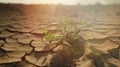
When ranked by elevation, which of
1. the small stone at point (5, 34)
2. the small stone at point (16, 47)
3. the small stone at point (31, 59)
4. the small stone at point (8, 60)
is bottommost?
the small stone at point (31, 59)

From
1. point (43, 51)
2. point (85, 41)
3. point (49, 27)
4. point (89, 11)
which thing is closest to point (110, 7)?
point (89, 11)

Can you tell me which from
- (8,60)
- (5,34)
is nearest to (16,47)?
(8,60)

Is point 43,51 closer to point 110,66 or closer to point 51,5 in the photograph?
point 110,66

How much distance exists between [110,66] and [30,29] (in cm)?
216

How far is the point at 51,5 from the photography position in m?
7.74

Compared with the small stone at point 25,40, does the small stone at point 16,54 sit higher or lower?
lower

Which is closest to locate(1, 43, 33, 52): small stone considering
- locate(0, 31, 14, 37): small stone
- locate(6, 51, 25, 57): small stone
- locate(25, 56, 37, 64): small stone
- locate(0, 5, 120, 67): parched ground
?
locate(0, 5, 120, 67): parched ground

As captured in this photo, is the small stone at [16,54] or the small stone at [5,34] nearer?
the small stone at [16,54]

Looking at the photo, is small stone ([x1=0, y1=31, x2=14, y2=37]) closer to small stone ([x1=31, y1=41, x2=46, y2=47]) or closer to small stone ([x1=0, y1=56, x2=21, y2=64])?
small stone ([x1=31, y1=41, x2=46, y2=47])

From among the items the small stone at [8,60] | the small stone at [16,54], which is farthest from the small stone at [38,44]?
the small stone at [8,60]

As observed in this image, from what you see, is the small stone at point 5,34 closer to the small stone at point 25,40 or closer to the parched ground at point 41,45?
the parched ground at point 41,45

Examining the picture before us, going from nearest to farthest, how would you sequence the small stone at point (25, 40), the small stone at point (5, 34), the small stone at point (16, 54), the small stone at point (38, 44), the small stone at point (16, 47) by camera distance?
the small stone at point (16, 54), the small stone at point (16, 47), the small stone at point (38, 44), the small stone at point (25, 40), the small stone at point (5, 34)

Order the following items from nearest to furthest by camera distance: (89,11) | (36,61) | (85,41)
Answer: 1. (36,61)
2. (85,41)
3. (89,11)

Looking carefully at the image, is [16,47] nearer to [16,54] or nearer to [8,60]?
[16,54]
